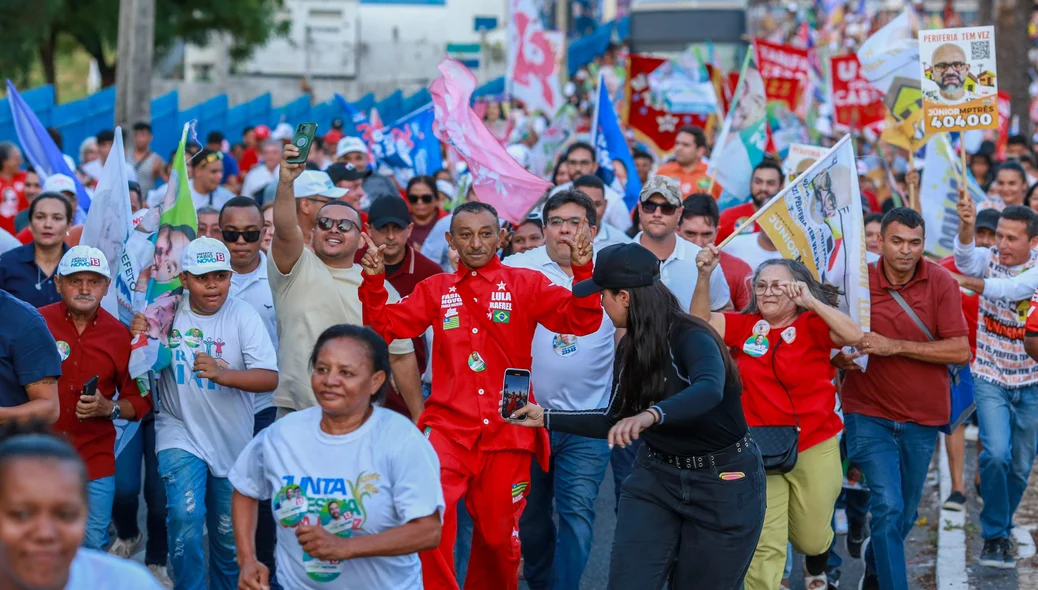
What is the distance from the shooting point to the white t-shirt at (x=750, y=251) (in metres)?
8.41

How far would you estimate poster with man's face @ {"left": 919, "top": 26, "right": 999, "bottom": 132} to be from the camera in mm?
8781

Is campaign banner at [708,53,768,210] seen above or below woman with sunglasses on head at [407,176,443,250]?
above

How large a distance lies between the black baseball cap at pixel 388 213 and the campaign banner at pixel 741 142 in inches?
166

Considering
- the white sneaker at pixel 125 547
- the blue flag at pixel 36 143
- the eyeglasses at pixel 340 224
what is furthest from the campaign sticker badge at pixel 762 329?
the blue flag at pixel 36 143

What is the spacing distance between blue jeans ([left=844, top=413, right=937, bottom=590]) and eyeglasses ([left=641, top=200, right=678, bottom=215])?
4.67 ft

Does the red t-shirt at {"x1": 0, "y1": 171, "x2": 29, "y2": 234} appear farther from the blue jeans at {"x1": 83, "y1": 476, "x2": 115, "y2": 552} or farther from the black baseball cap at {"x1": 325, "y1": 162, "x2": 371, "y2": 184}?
the blue jeans at {"x1": 83, "y1": 476, "x2": 115, "y2": 552}

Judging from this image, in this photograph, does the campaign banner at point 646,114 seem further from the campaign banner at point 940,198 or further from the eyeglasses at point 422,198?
the eyeglasses at point 422,198

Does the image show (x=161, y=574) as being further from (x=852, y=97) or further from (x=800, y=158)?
(x=852, y=97)

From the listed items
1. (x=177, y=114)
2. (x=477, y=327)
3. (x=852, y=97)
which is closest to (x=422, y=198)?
(x=477, y=327)

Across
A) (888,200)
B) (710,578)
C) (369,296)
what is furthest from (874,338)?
(888,200)

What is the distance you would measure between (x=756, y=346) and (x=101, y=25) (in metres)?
25.9

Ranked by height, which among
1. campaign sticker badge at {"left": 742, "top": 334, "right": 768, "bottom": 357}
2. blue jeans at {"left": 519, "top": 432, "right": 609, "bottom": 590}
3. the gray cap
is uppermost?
the gray cap

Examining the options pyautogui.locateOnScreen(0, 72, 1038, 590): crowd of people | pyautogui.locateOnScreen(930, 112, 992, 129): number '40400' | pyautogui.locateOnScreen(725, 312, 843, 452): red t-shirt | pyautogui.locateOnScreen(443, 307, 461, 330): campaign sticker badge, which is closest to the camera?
pyautogui.locateOnScreen(0, 72, 1038, 590): crowd of people

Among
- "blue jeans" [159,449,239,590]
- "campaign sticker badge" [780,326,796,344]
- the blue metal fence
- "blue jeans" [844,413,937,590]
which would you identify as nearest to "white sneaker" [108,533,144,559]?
"blue jeans" [159,449,239,590]
